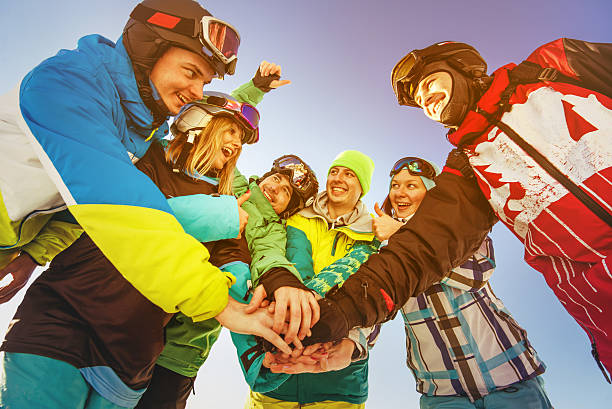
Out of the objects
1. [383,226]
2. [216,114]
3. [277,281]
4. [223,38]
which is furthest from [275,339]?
[223,38]

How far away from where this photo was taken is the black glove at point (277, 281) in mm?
1965

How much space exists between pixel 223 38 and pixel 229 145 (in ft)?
3.16

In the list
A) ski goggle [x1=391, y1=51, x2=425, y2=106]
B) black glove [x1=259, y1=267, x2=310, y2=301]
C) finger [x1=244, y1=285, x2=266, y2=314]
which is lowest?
finger [x1=244, y1=285, x2=266, y2=314]

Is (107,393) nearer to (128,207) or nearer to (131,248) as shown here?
(131,248)

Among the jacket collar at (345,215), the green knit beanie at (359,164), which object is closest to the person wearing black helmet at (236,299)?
the jacket collar at (345,215)

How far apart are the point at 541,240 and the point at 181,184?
2.56 meters

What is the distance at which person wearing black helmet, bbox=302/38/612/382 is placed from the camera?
1444 millimetres

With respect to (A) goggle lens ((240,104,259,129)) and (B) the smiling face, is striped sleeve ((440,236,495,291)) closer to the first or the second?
(B) the smiling face

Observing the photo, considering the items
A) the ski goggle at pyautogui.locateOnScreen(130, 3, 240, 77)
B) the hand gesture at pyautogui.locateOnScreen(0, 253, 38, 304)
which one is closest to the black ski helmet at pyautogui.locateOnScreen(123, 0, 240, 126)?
the ski goggle at pyautogui.locateOnScreen(130, 3, 240, 77)

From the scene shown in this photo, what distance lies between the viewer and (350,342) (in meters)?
2.20

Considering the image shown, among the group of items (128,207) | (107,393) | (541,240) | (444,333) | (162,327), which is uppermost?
(541,240)

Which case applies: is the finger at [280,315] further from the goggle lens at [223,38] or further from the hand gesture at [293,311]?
the goggle lens at [223,38]

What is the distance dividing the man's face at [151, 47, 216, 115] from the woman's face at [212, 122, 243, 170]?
67 cm

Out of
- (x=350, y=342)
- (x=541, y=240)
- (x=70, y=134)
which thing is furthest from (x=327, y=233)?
(x=70, y=134)
